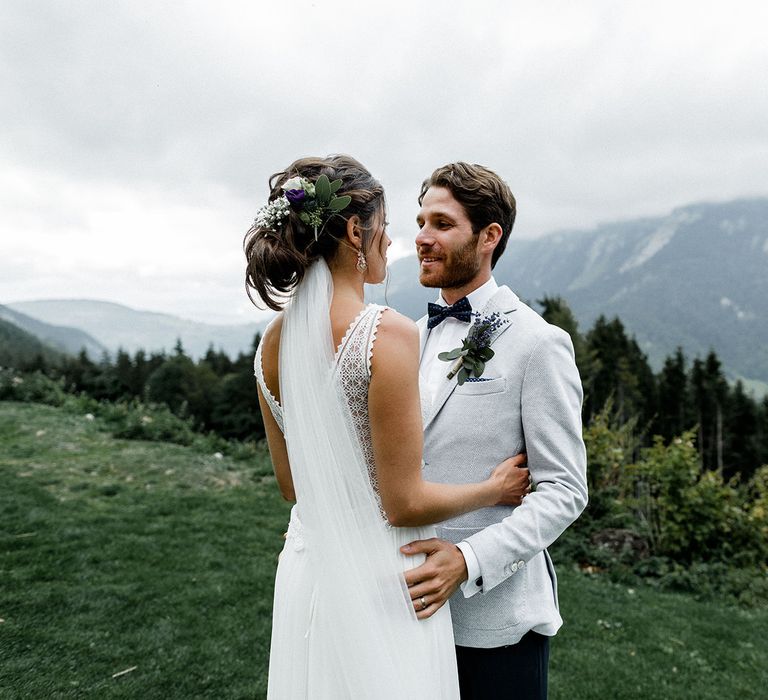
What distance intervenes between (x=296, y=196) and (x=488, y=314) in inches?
35.7

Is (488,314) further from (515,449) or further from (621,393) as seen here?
(621,393)

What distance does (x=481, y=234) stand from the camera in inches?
92.9

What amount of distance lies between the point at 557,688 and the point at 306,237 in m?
4.39

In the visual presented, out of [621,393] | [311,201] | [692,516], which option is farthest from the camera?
[621,393]

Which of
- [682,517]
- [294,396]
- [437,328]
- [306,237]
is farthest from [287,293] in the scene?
[682,517]

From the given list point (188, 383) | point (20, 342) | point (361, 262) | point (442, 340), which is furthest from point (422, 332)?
point (20, 342)

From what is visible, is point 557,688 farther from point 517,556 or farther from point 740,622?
point 517,556

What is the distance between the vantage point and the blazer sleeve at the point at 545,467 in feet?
6.02

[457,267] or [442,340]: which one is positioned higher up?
[457,267]

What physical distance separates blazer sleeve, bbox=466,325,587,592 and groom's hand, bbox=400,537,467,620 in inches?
2.8

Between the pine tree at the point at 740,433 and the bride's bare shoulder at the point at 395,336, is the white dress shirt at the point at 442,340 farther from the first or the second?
the pine tree at the point at 740,433

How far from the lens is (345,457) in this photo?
1765 millimetres

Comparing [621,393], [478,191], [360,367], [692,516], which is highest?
[478,191]

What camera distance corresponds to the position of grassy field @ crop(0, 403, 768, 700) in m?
4.30
